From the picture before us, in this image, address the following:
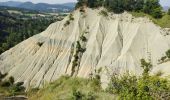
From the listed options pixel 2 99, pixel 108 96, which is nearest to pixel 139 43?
pixel 2 99

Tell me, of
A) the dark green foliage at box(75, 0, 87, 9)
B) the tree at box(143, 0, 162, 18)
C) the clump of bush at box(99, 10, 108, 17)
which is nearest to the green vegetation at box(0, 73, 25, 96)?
the dark green foliage at box(75, 0, 87, 9)

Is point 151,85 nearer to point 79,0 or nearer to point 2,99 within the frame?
point 2,99

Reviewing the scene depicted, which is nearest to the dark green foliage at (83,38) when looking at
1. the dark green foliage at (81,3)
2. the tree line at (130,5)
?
the tree line at (130,5)

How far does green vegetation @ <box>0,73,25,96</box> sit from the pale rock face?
6.39ft

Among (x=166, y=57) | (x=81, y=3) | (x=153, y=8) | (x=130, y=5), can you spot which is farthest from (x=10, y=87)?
(x=153, y=8)

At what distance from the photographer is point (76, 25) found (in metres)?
106

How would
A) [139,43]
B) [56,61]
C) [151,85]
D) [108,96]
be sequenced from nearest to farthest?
[151,85] < [108,96] < [139,43] < [56,61]

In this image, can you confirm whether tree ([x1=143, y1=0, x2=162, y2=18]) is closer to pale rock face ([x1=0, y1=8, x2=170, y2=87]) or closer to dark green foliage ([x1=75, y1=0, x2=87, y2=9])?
pale rock face ([x1=0, y1=8, x2=170, y2=87])

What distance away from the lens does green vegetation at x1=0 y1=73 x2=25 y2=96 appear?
311 ft

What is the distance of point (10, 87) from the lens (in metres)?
97.1

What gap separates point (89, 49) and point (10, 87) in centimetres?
2264

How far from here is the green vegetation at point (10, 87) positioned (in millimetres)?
94875

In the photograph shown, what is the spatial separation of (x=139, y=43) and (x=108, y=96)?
49.4 meters

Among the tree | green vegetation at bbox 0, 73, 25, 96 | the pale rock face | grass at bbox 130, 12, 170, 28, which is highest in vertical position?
the tree
